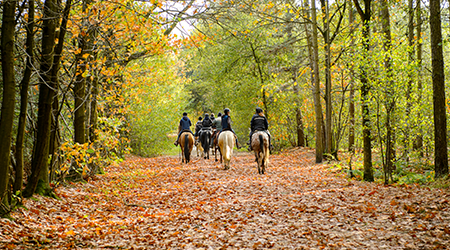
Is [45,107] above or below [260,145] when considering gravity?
above

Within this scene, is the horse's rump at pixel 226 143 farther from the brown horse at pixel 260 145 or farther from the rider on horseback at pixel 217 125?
the rider on horseback at pixel 217 125

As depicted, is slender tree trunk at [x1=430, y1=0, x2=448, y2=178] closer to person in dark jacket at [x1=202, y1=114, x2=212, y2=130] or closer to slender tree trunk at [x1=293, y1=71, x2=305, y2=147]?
person in dark jacket at [x1=202, y1=114, x2=212, y2=130]

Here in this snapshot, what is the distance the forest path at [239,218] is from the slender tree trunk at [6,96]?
716 millimetres

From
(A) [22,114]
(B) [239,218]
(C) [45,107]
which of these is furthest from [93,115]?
(B) [239,218]

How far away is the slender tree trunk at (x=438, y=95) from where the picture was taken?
8.92m

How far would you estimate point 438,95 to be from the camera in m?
9.07

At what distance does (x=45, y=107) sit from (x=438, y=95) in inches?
363

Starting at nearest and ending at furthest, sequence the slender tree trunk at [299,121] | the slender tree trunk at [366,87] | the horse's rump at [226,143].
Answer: the slender tree trunk at [366,87]
the horse's rump at [226,143]
the slender tree trunk at [299,121]

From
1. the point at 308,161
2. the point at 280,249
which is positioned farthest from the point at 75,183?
the point at 308,161

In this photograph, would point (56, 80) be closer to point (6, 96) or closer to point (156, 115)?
point (6, 96)

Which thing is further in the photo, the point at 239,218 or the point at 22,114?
the point at 239,218

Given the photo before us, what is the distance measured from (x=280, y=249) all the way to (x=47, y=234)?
11.8 feet

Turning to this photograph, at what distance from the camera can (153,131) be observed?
945 inches

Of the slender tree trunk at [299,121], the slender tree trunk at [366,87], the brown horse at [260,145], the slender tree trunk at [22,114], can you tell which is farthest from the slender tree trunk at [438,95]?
the slender tree trunk at [299,121]
